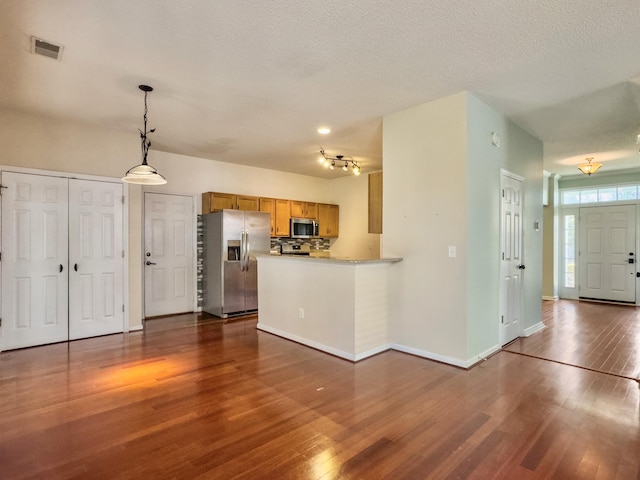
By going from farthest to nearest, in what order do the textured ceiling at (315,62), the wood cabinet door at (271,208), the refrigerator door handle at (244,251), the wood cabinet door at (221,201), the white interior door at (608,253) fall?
the white interior door at (608,253), the wood cabinet door at (271,208), the wood cabinet door at (221,201), the refrigerator door handle at (244,251), the textured ceiling at (315,62)

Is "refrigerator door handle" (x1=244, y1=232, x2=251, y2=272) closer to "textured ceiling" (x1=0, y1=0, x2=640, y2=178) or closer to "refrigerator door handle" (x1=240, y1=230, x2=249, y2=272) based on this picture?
"refrigerator door handle" (x1=240, y1=230, x2=249, y2=272)

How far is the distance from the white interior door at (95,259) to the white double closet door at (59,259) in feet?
0.04

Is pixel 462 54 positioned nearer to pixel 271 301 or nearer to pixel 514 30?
pixel 514 30

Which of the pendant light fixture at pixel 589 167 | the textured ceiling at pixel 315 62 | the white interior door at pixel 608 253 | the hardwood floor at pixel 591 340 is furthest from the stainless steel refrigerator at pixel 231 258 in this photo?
the white interior door at pixel 608 253

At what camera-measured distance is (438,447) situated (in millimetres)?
2125

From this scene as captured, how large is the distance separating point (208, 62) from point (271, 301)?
3076 millimetres

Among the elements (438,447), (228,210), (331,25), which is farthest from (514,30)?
(228,210)

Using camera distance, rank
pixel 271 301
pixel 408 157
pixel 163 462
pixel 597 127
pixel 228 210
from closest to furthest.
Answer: pixel 163 462 < pixel 408 157 < pixel 597 127 < pixel 271 301 < pixel 228 210

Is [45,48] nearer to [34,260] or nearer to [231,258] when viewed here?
[34,260]

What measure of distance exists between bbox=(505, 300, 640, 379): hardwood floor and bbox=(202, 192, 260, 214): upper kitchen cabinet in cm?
478

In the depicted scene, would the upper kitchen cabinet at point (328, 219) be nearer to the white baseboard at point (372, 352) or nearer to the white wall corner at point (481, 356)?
the white baseboard at point (372, 352)

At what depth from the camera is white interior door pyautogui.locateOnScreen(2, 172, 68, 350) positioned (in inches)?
158

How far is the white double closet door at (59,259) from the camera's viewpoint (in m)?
4.05

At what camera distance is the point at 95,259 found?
4.61m
